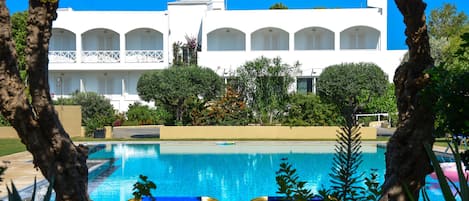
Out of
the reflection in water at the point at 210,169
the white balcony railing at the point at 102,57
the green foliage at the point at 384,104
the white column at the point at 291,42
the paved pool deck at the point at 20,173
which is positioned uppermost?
the white column at the point at 291,42

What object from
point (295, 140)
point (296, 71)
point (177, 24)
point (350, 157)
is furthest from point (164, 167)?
point (177, 24)

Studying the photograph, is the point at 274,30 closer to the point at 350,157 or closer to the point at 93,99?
the point at 93,99

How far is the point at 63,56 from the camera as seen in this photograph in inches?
1177

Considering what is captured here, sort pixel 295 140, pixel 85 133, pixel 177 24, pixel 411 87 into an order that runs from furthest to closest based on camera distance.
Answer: pixel 177 24 < pixel 85 133 < pixel 295 140 < pixel 411 87

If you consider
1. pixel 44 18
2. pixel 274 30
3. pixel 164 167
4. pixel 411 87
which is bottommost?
pixel 164 167

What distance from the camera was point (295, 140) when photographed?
18828 millimetres

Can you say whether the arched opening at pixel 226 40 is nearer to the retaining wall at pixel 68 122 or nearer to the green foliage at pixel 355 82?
the green foliage at pixel 355 82

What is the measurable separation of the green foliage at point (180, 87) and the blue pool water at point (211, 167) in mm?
3220

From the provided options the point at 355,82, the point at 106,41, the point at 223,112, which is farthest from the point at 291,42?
the point at 106,41

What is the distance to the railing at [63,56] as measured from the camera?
2981 cm

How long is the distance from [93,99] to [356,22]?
567 inches

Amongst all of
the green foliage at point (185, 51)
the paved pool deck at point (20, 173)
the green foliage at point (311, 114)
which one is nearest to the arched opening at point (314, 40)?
the green foliage at point (185, 51)

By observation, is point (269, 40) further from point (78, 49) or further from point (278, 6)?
point (78, 49)

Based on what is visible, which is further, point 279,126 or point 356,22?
point 356,22
